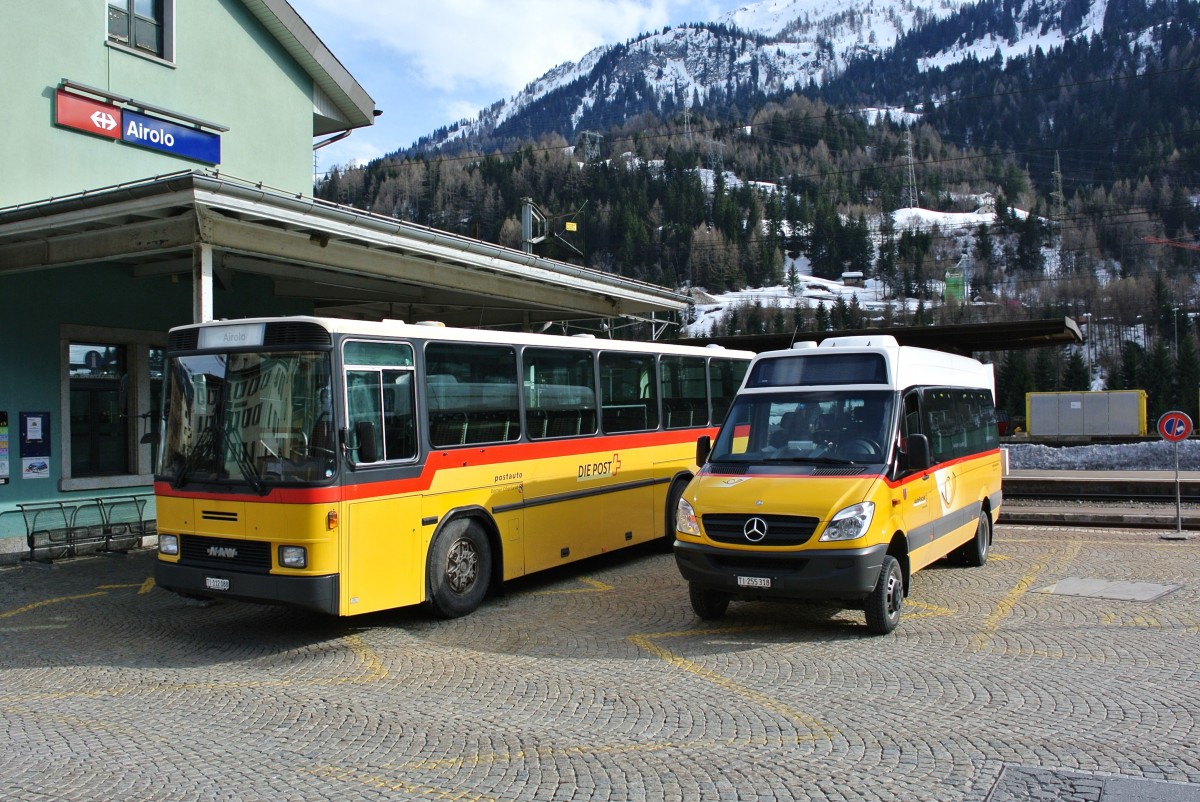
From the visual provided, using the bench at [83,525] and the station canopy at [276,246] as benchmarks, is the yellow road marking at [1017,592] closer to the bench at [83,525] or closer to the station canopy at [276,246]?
the station canopy at [276,246]

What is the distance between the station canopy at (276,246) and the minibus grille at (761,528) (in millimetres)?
6502

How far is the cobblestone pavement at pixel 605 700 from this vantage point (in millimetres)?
5156

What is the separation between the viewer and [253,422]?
8.29 m

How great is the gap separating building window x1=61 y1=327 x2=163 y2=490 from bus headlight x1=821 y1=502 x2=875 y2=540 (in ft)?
35.0

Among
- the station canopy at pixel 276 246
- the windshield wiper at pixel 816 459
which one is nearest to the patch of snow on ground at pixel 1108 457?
the station canopy at pixel 276 246

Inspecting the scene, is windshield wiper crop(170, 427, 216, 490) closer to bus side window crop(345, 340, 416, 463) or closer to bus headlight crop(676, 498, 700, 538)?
bus side window crop(345, 340, 416, 463)

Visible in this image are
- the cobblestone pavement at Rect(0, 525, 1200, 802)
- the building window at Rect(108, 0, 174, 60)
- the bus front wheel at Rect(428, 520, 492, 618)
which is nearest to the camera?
the cobblestone pavement at Rect(0, 525, 1200, 802)

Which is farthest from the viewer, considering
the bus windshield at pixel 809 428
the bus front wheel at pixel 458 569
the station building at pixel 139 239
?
the station building at pixel 139 239

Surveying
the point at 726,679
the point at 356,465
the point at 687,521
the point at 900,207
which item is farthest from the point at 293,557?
the point at 900,207

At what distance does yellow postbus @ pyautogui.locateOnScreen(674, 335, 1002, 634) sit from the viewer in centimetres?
790

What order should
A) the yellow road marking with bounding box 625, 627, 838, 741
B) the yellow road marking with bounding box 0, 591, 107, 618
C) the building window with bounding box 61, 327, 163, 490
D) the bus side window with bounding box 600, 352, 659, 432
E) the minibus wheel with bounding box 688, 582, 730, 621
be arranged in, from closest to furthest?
the yellow road marking with bounding box 625, 627, 838, 741 → the minibus wheel with bounding box 688, 582, 730, 621 → the yellow road marking with bounding box 0, 591, 107, 618 → the bus side window with bounding box 600, 352, 659, 432 → the building window with bounding box 61, 327, 163, 490

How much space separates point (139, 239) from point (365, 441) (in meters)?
5.89

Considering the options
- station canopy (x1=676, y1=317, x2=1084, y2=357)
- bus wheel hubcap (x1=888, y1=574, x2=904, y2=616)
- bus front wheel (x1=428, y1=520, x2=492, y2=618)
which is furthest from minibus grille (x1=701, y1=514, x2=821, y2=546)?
station canopy (x1=676, y1=317, x2=1084, y2=357)

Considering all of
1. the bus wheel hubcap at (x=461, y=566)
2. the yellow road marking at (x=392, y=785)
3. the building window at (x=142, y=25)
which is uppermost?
the building window at (x=142, y=25)
